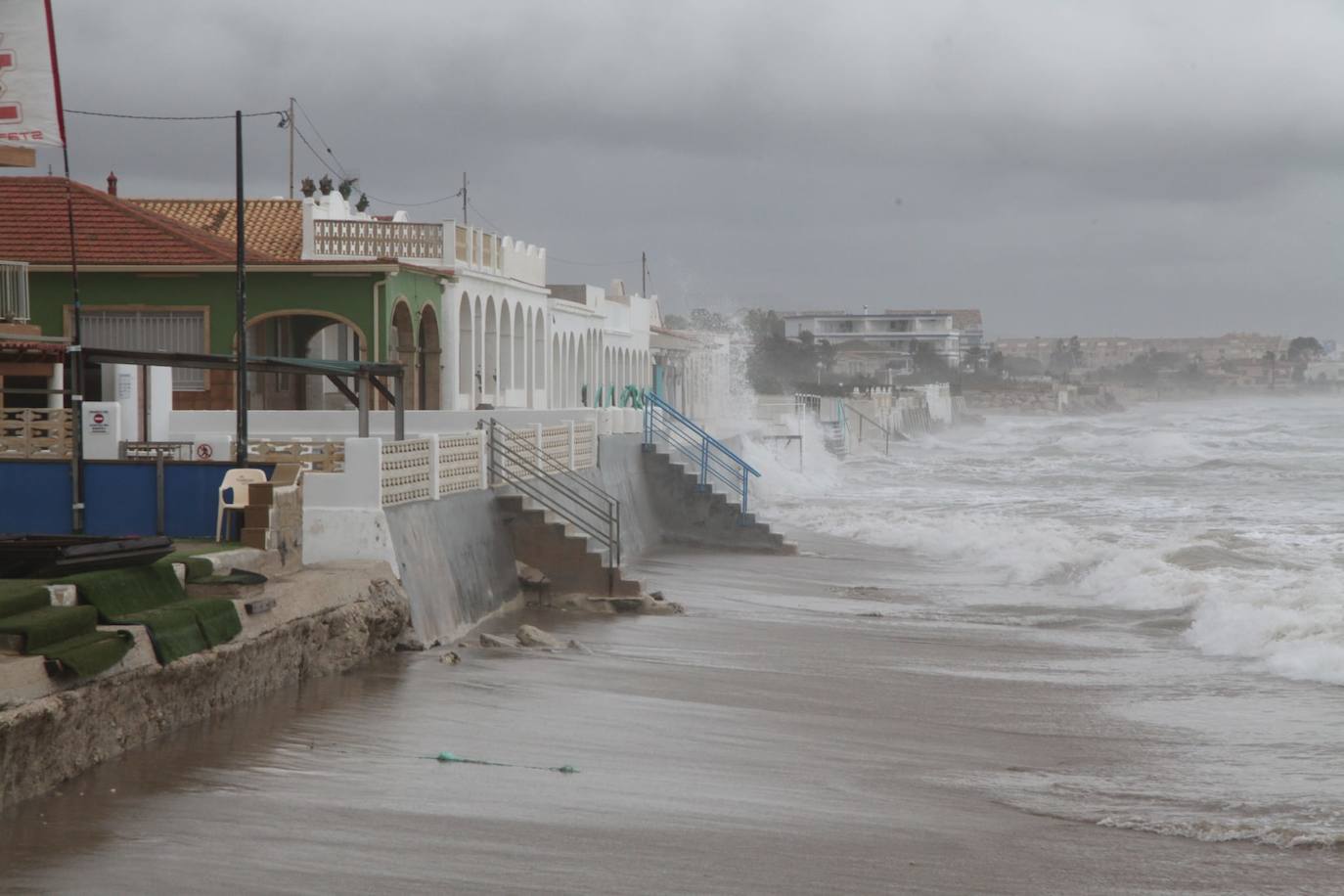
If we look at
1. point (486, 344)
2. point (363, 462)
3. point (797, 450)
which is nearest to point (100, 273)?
point (486, 344)

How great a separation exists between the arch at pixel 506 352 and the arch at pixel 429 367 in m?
3.78

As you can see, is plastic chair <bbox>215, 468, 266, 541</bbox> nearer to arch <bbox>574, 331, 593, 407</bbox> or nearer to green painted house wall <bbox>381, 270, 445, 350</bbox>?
green painted house wall <bbox>381, 270, 445, 350</bbox>

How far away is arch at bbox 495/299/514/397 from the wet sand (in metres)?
19.6

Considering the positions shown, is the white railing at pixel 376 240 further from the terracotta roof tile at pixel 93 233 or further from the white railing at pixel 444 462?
the white railing at pixel 444 462

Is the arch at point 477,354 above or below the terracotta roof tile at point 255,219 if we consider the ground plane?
below

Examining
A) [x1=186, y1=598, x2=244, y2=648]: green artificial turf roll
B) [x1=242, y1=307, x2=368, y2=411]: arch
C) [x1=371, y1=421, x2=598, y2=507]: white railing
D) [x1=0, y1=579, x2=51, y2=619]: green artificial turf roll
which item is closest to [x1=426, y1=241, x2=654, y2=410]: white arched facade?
[x1=242, y1=307, x2=368, y2=411]: arch

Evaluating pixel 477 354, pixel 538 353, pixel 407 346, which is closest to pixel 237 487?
pixel 407 346

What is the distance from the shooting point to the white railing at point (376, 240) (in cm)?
2738

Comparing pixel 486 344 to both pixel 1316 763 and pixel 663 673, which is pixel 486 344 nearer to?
pixel 663 673

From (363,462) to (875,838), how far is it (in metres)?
7.62

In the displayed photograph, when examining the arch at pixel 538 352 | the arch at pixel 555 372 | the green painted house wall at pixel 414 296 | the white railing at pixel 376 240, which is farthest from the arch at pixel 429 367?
the arch at pixel 555 372

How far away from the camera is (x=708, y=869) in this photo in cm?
797

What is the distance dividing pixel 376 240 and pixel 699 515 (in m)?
7.07

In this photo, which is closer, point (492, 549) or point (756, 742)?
point (756, 742)
